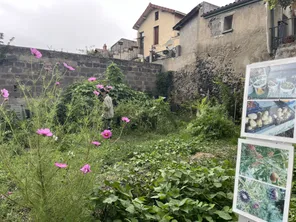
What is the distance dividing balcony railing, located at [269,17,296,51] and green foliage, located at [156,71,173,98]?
4697 millimetres

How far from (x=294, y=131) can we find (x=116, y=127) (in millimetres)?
6347

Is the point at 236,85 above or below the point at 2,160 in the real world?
above

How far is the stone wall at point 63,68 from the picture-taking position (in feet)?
26.0

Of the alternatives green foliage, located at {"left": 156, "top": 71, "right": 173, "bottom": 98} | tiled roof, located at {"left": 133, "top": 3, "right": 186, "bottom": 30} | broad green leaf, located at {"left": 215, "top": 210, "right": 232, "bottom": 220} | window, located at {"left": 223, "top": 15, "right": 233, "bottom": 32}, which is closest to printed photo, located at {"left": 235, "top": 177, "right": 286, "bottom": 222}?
broad green leaf, located at {"left": 215, "top": 210, "right": 232, "bottom": 220}

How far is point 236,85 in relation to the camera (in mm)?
8414

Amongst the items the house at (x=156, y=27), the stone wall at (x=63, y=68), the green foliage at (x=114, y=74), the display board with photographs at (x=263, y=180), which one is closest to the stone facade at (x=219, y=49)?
the stone wall at (x=63, y=68)

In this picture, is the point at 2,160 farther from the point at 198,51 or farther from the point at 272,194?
the point at 198,51

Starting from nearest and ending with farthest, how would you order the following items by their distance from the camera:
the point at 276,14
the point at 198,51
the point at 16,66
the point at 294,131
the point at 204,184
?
the point at 294,131 < the point at 204,184 < the point at 276,14 < the point at 16,66 < the point at 198,51

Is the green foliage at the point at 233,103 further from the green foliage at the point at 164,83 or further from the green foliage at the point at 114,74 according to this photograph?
the green foliage at the point at 114,74

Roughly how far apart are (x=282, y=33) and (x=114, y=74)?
18.7 ft

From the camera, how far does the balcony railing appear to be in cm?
689

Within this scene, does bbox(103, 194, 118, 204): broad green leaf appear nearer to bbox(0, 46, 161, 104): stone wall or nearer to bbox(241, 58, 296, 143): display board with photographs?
bbox(241, 58, 296, 143): display board with photographs

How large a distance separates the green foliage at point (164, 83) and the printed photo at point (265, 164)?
9.50 metres

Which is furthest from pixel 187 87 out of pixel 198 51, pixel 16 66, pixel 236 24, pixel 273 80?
pixel 273 80
